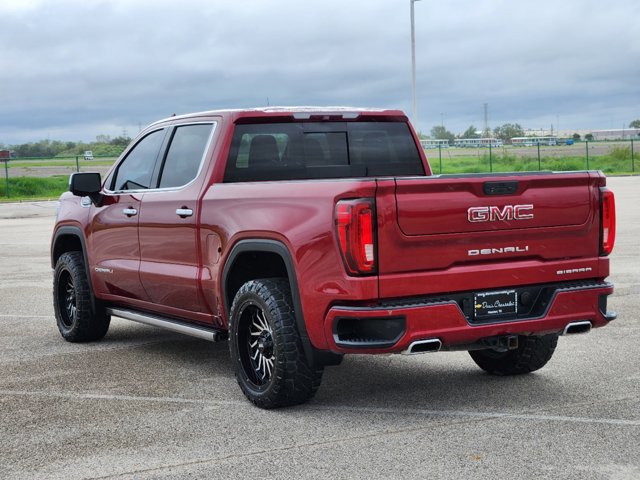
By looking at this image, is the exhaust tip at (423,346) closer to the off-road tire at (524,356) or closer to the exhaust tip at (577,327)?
the exhaust tip at (577,327)

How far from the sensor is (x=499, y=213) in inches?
243

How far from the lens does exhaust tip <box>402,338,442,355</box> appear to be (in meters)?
5.93

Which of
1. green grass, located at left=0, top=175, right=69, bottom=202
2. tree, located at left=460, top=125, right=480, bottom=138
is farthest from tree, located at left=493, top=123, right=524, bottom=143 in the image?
green grass, located at left=0, top=175, right=69, bottom=202

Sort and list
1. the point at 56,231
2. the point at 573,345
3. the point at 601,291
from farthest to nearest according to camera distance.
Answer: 1. the point at 56,231
2. the point at 573,345
3. the point at 601,291

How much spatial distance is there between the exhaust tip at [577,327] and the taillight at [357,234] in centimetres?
139

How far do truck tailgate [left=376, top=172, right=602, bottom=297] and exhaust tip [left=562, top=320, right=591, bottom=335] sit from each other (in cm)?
29

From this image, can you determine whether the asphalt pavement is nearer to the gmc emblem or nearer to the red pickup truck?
the red pickup truck

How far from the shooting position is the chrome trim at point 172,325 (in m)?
7.36

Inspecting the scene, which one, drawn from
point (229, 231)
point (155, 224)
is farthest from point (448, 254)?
point (155, 224)

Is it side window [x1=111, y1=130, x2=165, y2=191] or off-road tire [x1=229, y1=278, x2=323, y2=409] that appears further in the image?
side window [x1=111, y1=130, x2=165, y2=191]

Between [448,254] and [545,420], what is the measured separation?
111cm

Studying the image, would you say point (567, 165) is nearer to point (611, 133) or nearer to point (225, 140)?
point (225, 140)

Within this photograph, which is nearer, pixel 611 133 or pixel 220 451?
pixel 220 451

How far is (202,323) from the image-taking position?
771 centimetres
